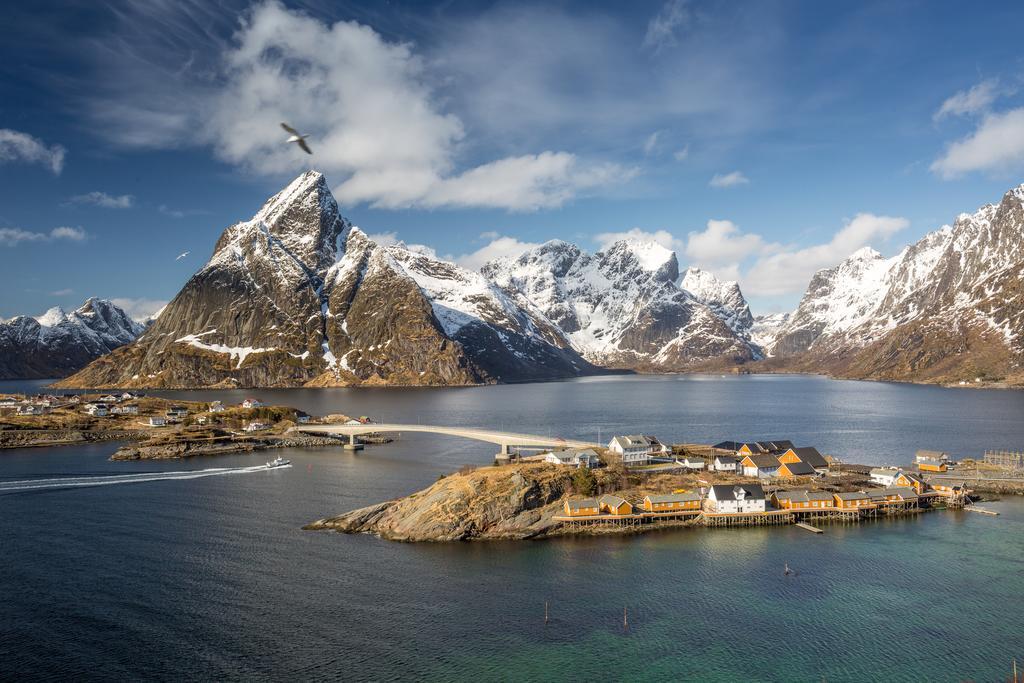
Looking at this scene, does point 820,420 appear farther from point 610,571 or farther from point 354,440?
point 610,571

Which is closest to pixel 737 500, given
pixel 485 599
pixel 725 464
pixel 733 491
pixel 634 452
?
pixel 733 491

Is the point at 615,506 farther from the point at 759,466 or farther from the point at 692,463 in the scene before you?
the point at 759,466

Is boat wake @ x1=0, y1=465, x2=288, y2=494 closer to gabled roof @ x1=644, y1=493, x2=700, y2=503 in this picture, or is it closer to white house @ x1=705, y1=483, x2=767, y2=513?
gabled roof @ x1=644, y1=493, x2=700, y2=503

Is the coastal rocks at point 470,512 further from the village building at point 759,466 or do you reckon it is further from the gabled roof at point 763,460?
the gabled roof at point 763,460

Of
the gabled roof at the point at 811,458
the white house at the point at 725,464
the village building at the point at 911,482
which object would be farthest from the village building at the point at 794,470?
the village building at the point at 911,482

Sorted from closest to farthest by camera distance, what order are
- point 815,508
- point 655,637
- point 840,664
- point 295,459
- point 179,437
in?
point 840,664 < point 655,637 < point 815,508 < point 295,459 < point 179,437

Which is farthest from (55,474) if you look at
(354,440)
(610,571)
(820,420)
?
(820,420)
